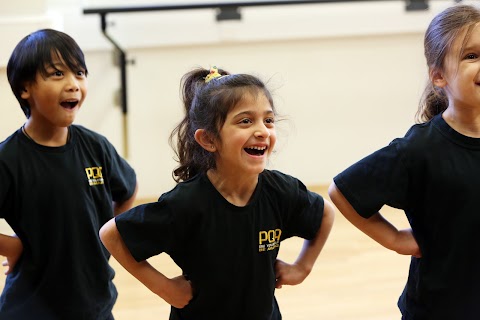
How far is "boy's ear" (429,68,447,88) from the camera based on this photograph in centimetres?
168

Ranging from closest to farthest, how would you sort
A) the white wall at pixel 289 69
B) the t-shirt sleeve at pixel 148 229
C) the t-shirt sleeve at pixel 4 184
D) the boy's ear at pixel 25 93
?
the t-shirt sleeve at pixel 148 229, the t-shirt sleeve at pixel 4 184, the boy's ear at pixel 25 93, the white wall at pixel 289 69

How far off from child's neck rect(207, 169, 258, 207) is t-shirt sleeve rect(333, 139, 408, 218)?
0.71 feet

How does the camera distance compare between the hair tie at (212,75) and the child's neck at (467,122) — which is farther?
the hair tie at (212,75)

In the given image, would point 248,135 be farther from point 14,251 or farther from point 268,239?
point 14,251

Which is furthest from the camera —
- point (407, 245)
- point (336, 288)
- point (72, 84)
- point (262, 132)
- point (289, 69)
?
point (289, 69)

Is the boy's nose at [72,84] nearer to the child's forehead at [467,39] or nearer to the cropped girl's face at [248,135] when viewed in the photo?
the cropped girl's face at [248,135]

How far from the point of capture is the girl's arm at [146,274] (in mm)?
1620

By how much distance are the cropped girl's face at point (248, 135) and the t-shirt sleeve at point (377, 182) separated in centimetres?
21

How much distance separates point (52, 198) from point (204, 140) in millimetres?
481

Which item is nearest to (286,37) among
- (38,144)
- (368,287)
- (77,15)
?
(77,15)

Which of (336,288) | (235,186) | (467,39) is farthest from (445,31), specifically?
(336,288)

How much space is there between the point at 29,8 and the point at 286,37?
5.76ft

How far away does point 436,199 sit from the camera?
63.7 inches

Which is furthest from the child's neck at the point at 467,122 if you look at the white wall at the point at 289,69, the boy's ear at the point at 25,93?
the white wall at the point at 289,69
